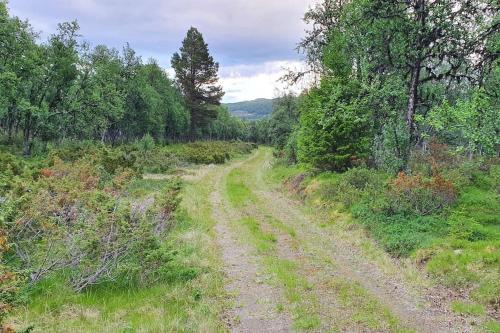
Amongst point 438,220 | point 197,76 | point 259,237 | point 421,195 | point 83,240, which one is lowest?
point 259,237

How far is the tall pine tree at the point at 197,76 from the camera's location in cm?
5931

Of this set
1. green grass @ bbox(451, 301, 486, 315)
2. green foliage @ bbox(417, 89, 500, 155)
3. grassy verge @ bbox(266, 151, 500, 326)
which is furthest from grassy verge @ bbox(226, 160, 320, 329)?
green foliage @ bbox(417, 89, 500, 155)

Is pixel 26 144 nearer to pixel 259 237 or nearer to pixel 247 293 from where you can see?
pixel 259 237

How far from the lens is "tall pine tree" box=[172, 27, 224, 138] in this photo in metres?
59.3

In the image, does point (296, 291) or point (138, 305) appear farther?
point (296, 291)

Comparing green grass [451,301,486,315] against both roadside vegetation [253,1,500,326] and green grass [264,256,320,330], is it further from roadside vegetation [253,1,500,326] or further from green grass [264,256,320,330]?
green grass [264,256,320,330]

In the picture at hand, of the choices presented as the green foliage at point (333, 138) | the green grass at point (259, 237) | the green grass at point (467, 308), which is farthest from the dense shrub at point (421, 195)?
the green foliage at point (333, 138)

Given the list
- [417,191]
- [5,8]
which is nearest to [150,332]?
[417,191]

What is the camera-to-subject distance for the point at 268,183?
29.8 m

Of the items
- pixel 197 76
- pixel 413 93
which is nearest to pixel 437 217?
pixel 413 93

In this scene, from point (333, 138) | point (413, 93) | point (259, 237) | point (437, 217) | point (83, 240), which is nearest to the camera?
point (83, 240)

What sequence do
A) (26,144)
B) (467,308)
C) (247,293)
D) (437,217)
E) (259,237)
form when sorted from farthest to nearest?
(26,144) < (259,237) < (437,217) < (247,293) < (467,308)

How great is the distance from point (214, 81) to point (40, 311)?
187 ft

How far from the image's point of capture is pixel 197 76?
201ft
